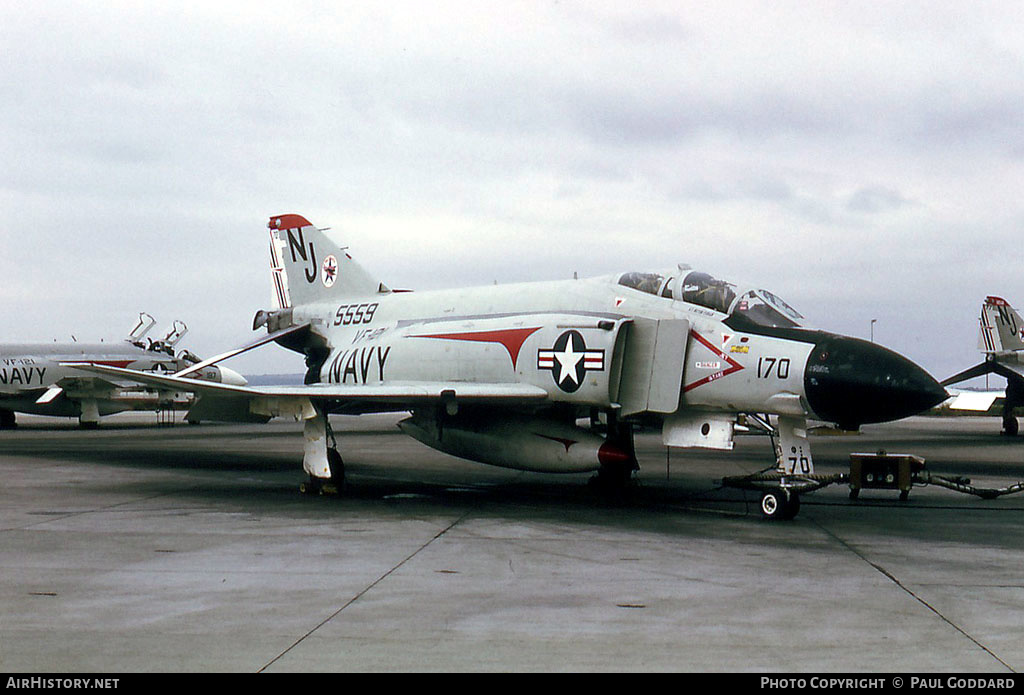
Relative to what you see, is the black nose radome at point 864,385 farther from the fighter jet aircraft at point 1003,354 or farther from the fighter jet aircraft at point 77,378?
the fighter jet aircraft at point 77,378

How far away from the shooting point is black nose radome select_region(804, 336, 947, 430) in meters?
9.57

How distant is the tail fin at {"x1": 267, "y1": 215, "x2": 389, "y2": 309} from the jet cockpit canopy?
6639mm

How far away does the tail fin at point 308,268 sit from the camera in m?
17.1

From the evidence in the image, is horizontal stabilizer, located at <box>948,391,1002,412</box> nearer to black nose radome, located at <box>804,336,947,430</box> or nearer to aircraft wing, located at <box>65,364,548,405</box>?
black nose radome, located at <box>804,336,947,430</box>

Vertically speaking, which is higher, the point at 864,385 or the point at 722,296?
the point at 722,296

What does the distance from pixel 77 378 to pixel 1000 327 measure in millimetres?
31586

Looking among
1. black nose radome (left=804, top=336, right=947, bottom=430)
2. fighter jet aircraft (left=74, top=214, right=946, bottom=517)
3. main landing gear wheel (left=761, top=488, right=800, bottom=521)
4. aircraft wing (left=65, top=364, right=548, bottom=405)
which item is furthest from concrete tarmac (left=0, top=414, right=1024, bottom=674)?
aircraft wing (left=65, top=364, right=548, bottom=405)

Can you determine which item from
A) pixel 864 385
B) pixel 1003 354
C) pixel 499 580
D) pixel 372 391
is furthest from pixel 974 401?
pixel 499 580

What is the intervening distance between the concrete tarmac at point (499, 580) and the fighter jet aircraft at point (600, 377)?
2.71ft

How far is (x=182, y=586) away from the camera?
6.53 metres

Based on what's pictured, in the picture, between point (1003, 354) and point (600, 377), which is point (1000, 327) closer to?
point (1003, 354)

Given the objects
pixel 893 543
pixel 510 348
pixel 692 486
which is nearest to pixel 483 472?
pixel 692 486

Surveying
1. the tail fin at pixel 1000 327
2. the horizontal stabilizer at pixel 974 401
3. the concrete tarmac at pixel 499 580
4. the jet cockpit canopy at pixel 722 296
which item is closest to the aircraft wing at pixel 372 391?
the concrete tarmac at pixel 499 580

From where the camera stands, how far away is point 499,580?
6.86 metres
